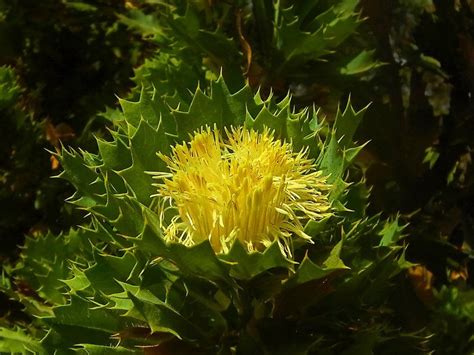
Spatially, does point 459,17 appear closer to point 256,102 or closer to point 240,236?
point 256,102

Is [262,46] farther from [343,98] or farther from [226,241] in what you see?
[226,241]

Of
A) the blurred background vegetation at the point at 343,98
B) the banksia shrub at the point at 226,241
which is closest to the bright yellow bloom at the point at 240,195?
the banksia shrub at the point at 226,241

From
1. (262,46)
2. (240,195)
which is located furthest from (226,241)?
(262,46)

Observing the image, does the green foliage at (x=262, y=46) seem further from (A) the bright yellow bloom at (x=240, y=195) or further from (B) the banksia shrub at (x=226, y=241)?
(A) the bright yellow bloom at (x=240, y=195)

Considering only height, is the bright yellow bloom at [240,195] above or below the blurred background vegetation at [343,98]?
above

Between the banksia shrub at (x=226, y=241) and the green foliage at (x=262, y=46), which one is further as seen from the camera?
the green foliage at (x=262, y=46)

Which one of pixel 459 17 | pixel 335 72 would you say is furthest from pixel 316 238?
pixel 459 17

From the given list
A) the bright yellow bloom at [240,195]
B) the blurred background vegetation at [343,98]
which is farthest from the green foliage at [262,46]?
the bright yellow bloom at [240,195]

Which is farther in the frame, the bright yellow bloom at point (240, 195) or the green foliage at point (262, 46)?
the green foliage at point (262, 46)
